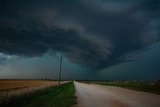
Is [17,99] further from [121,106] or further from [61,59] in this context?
[61,59]

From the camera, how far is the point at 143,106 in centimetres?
1598

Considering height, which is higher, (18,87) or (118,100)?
(18,87)

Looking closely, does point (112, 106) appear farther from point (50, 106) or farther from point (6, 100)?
point (6, 100)

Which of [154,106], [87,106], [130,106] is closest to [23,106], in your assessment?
[87,106]

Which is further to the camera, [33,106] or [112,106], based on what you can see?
[33,106]

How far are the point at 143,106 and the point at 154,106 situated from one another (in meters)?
0.90

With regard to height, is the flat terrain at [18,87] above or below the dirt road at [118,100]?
above

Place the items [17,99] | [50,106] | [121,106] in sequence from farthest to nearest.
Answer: [17,99] < [50,106] < [121,106]

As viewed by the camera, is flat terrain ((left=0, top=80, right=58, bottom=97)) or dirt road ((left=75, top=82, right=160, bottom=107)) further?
flat terrain ((left=0, top=80, right=58, bottom=97))

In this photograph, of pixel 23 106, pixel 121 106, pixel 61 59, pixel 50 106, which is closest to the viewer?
→ pixel 121 106

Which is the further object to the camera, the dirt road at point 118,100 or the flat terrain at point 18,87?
the flat terrain at point 18,87

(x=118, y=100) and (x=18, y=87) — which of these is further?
(x=18, y=87)

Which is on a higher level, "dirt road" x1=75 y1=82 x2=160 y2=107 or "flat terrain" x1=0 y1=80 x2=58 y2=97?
"flat terrain" x1=0 y1=80 x2=58 y2=97

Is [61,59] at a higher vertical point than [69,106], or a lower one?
higher
